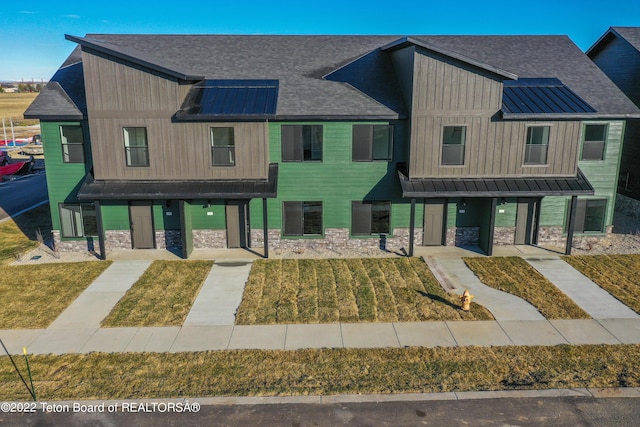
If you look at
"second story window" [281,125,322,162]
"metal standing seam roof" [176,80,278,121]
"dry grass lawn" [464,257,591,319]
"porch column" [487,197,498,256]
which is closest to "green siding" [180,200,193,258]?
"metal standing seam roof" [176,80,278,121]

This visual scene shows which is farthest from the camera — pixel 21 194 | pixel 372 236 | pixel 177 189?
pixel 21 194

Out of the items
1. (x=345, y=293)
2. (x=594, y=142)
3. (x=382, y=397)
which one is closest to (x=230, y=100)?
(x=345, y=293)

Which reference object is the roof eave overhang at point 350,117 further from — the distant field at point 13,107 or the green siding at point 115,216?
the distant field at point 13,107

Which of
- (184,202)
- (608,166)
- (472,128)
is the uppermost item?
(472,128)

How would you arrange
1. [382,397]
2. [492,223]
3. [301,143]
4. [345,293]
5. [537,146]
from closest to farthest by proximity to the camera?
[382,397] → [345,293] → [537,146] → [492,223] → [301,143]

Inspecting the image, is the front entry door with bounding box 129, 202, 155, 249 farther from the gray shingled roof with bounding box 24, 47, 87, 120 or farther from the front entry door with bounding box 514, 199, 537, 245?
the front entry door with bounding box 514, 199, 537, 245

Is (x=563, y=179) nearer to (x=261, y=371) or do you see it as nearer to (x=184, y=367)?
(x=261, y=371)

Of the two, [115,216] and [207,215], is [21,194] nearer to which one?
[115,216]
